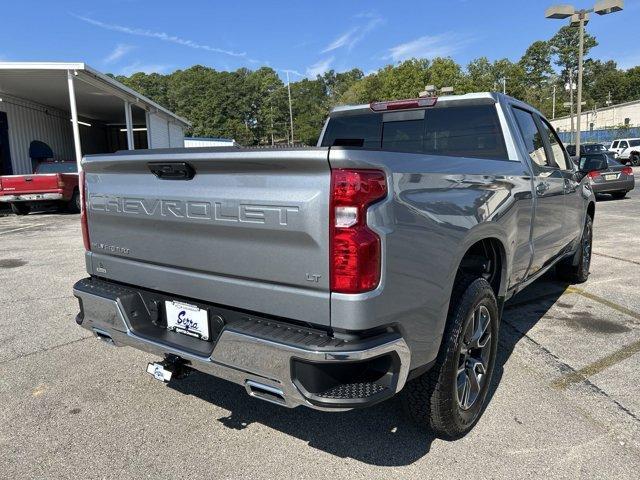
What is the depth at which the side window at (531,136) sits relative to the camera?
3921 mm

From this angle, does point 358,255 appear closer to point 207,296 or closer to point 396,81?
point 207,296

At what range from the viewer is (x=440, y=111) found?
3850 millimetres

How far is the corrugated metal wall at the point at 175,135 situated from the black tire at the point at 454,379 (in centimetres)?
2768

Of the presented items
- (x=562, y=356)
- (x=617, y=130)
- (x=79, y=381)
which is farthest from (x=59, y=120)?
(x=617, y=130)

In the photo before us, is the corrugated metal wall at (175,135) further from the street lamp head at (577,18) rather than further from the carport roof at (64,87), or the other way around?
the street lamp head at (577,18)

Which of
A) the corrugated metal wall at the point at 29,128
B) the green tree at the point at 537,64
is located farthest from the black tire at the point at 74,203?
the green tree at the point at 537,64

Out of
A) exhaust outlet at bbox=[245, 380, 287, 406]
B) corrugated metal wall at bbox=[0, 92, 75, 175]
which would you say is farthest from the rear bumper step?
corrugated metal wall at bbox=[0, 92, 75, 175]

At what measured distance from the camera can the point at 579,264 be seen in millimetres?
5867

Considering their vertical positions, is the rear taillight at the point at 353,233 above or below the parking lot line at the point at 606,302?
above

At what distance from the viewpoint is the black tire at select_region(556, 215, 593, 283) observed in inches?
229

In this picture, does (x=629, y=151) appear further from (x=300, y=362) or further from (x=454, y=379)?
(x=300, y=362)

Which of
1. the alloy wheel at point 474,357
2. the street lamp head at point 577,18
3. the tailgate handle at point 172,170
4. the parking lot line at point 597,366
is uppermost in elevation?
the street lamp head at point 577,18

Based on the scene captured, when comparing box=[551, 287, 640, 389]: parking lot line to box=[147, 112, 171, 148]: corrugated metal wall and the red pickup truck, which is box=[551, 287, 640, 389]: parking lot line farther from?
box=[147, 112, 171, 148]: corrugated metal wall

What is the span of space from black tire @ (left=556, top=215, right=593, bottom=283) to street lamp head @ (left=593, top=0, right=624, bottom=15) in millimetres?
14450
